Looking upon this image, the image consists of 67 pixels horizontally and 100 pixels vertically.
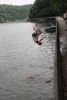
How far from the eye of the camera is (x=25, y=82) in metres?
16.3

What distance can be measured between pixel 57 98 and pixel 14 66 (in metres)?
16.0

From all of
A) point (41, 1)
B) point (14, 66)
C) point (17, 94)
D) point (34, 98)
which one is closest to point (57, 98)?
point (34, 98)

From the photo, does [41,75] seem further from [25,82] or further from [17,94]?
[17,94]

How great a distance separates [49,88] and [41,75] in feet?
11.1

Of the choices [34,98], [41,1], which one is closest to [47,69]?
[34,98]

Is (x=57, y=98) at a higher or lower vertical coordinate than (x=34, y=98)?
higher

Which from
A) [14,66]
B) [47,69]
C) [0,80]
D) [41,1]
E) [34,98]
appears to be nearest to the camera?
[34,98]

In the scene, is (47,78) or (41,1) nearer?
(47,78)

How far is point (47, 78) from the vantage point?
1653 centimetres

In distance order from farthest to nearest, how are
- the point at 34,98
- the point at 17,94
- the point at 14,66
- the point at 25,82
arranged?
the point at 14,66 → the point at 25,82 → the point at 17,94 → the point at 34,98

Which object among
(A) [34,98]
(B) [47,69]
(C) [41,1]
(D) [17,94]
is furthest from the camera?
(C) [41,1]

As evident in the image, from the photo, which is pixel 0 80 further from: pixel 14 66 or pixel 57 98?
pixel 57 98

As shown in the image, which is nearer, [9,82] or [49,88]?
[49,88]

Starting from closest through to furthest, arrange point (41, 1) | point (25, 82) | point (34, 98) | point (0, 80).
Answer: point (34, 98)
point (25, 82)
point (0, 80)
point (41, 1)
